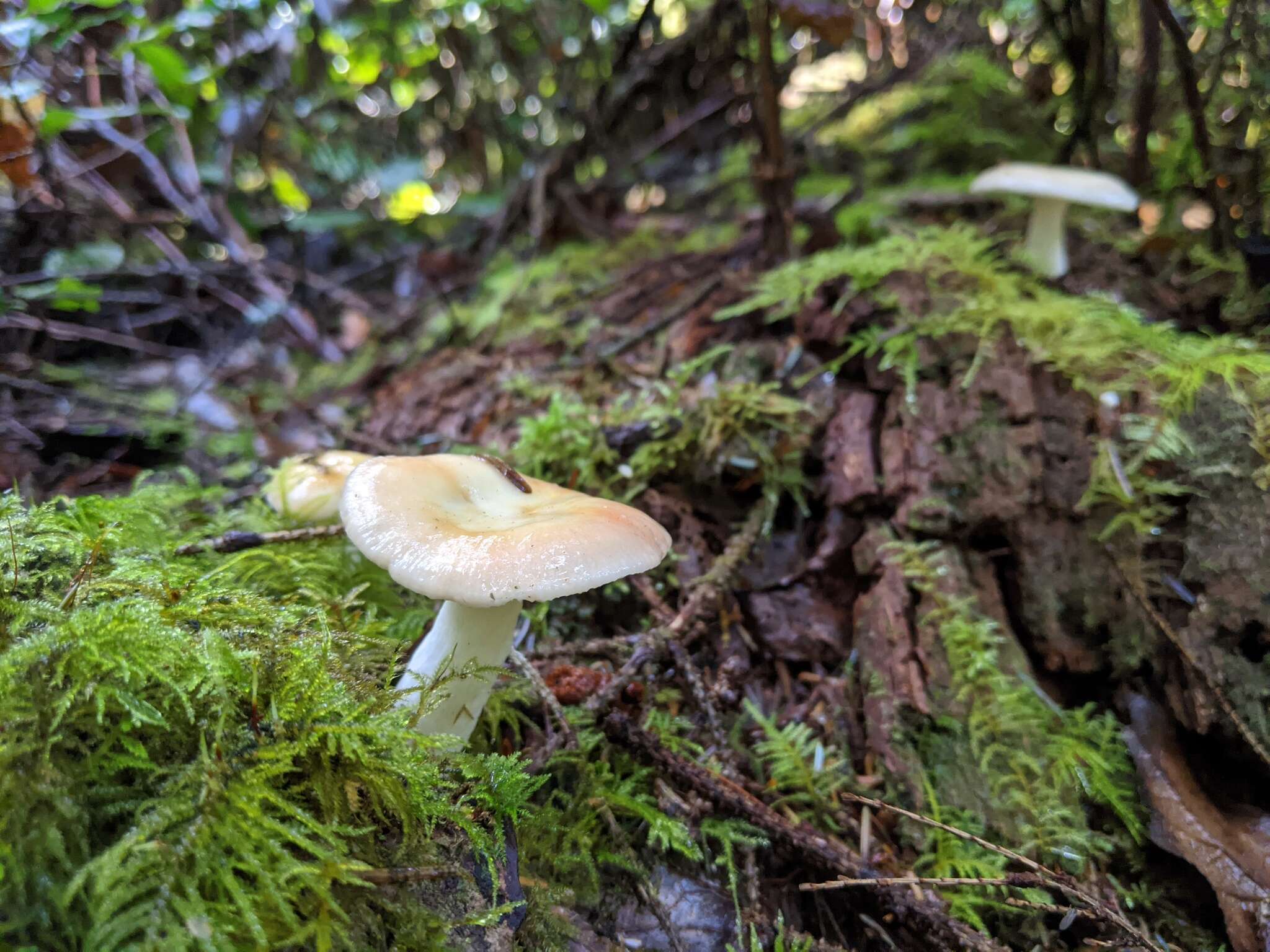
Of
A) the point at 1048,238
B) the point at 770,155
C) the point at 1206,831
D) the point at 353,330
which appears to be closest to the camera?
the point at 1206,831

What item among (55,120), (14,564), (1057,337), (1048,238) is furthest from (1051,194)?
(55,120)

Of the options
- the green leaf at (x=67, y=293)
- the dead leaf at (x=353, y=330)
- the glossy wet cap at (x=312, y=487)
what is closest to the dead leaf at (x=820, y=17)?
the glossy wet cap at (x=312, y=487)

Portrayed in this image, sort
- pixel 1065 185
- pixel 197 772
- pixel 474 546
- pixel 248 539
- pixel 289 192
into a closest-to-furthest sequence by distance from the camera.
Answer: pixel 197 772
pixel 474 546
pixel 248 539
pixel 1065 185
pixel 289 192

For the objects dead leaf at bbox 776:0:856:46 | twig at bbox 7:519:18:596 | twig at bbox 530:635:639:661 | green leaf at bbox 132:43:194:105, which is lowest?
twig at bbox 530:635:639:661

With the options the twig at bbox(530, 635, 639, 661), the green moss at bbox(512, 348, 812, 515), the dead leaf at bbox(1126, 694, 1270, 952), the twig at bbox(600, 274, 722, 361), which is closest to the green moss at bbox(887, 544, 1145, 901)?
the dead leaf at bbox(1126, 694, 1270, 952)

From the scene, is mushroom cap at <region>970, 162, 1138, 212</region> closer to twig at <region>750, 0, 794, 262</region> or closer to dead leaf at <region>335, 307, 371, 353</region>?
twig at <region>750, 0, 794, 262</region>

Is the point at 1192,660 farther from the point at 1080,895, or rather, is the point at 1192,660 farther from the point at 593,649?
the point at 593,649

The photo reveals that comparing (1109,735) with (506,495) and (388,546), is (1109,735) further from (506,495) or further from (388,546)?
(388,546)
